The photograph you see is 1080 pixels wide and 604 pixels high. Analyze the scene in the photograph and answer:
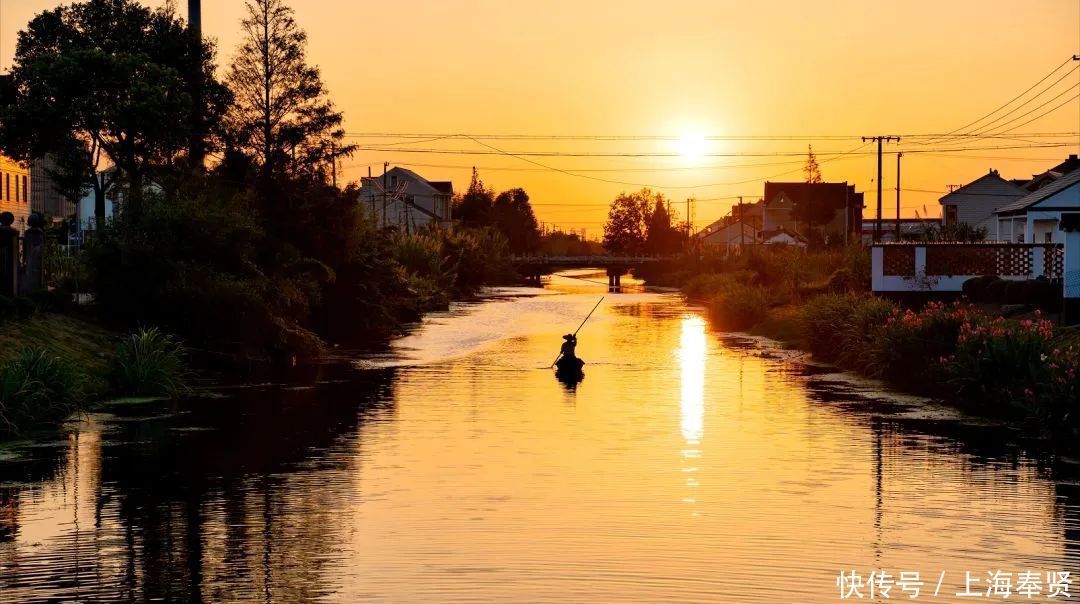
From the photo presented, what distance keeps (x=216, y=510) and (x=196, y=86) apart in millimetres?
40066

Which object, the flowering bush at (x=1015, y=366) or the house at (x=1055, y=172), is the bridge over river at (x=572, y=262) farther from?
the flowering bush at (x=1015, y=366)

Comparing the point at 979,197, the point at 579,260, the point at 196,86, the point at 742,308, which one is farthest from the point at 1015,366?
the point at 579,260

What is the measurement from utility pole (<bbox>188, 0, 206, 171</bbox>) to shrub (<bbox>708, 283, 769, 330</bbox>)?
23820 mm

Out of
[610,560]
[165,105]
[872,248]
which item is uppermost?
[165,105]

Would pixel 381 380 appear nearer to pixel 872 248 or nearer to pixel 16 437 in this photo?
pixel 16 437

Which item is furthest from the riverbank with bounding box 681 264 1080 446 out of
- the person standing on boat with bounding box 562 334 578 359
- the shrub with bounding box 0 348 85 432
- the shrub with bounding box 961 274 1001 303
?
the shrub with bounding box 0 348 85 432

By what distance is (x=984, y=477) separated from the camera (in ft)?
63.6

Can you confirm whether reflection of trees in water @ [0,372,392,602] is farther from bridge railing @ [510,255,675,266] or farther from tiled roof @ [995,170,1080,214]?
bridge railing @ [510,255,675,266]

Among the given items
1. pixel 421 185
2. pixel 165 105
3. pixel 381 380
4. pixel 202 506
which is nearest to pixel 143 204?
pixel 381 380

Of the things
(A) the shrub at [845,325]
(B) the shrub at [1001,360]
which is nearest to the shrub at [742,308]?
(A) the shrub at [845,325]

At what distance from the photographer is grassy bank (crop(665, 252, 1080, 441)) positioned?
912 inches

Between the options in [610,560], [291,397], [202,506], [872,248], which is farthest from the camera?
[872,248]

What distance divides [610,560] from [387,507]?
3.94 m

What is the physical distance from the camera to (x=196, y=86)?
2126 inches
